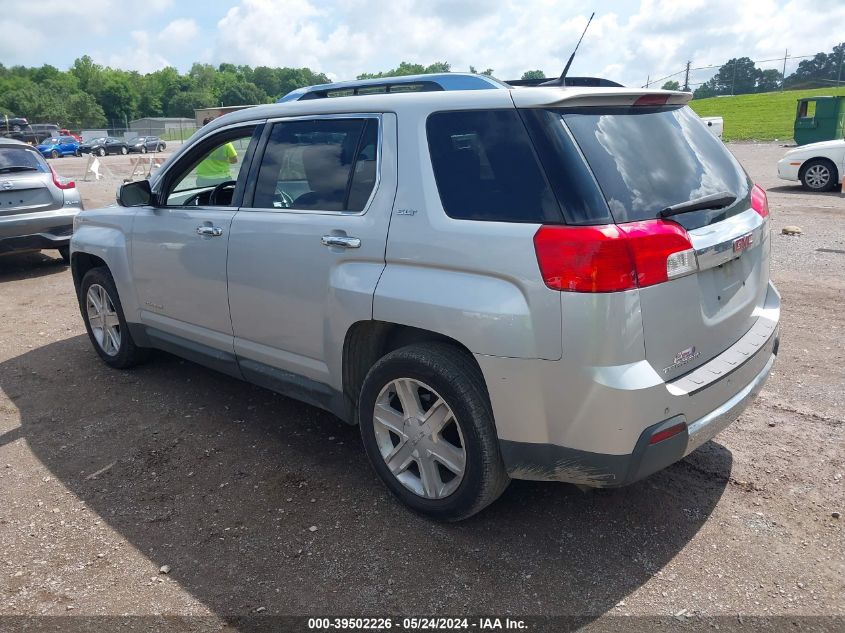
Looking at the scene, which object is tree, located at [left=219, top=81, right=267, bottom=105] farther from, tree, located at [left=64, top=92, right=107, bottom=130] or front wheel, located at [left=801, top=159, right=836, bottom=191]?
front wheel, located at [left=801, top=159, right=836, bottom=191]

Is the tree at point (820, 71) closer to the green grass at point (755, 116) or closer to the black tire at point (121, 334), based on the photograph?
the green grass at point (755, 116)

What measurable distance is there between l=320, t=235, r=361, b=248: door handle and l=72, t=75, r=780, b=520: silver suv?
0.4 inches

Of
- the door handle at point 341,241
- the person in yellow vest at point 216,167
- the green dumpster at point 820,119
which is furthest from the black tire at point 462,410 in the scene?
the green dumpster at point 820,119

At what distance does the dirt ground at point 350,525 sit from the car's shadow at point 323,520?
0.01 metres

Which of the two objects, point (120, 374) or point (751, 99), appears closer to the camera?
point (120, 374)

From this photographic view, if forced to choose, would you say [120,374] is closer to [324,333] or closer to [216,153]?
[216,153]

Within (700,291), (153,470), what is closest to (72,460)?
(153,470)

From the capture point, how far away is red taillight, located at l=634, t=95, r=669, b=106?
2.99m

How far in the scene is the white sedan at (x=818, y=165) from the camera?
14312 mm

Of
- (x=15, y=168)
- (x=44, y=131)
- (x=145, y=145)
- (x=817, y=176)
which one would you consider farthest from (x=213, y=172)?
(x=44, y=131)

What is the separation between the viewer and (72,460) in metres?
4.04

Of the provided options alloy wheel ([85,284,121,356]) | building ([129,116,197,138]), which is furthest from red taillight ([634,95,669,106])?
building ([129,116,197,138])

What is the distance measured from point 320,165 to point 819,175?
14304 mm

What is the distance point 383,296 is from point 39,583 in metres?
1.93
